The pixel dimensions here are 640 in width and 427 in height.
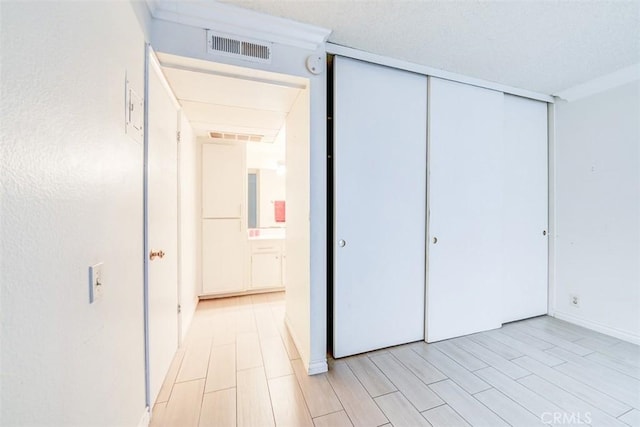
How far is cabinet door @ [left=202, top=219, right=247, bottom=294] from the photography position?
3.31m

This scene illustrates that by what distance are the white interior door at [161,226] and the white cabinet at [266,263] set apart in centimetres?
139

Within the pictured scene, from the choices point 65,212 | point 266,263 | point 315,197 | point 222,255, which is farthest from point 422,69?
point 222,255

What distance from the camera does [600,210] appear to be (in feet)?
8.34

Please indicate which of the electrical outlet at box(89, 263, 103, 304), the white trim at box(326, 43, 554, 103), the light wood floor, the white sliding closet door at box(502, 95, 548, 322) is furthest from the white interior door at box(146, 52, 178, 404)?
the white sliding closet door at box(502, 95, 548, 322)

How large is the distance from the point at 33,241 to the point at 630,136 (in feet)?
13.1

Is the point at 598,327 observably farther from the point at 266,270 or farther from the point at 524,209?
the point at 266,270

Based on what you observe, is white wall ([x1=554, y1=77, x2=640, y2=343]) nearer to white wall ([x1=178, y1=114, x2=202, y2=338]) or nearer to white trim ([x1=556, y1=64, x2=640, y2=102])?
white trim ([x1=556, y1=64, x2=640, y2=102])

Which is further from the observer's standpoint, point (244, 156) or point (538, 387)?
point (244, 156)

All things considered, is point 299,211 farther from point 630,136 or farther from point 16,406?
point 630,136

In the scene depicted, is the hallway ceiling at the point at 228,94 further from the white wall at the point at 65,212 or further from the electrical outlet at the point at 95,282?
the electrical outlet at the point at 95,282

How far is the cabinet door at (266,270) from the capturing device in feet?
11.6

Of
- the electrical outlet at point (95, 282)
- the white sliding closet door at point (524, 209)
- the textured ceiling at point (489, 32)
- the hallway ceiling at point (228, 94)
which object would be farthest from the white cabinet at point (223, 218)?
the white sliding closet door at point (524, 209)

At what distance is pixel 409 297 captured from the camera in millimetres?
2264


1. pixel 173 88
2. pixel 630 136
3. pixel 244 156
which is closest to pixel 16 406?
pixel 173 88
